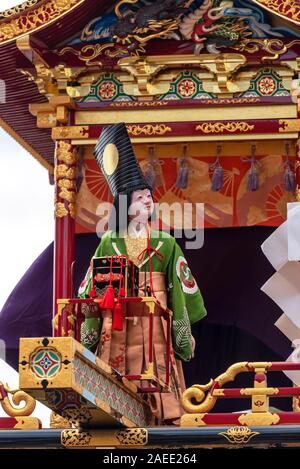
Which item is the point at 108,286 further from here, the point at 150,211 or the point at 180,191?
the point at 180,191

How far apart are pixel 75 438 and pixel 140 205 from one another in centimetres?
234

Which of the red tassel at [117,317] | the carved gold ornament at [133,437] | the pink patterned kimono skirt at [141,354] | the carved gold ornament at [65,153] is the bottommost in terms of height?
the carved gold ornament at [133,437]

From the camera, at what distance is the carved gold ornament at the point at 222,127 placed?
15.9 meters

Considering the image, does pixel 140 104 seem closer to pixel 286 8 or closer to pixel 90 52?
pixel 90 52

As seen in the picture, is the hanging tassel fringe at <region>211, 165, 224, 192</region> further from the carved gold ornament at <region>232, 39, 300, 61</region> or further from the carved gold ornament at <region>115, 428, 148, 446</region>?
the carved gold ornament at <region>115, 428, 148, 446</region>

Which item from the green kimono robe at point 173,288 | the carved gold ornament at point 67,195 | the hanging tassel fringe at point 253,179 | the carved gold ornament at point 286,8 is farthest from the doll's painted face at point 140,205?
the carved gold ornament at point 286,8

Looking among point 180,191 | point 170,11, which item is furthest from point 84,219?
point 170,11

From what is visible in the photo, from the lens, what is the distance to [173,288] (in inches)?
583

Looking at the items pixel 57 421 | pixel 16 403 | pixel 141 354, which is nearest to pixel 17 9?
pixel 141 354

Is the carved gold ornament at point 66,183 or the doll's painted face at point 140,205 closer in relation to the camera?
the doll's painted face at point 140,205

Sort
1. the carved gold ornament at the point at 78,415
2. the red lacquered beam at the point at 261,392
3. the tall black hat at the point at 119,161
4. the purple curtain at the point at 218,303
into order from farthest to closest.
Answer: the purple curtain at the point at 218,303 < the tall black hat at the point at 119,161 < the red lacquered beam at the point at 261,392 < the carved gold ornament at the point at 78,415

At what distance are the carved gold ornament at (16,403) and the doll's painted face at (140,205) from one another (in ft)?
7.01

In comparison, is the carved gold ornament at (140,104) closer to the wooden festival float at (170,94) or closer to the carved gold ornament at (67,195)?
the wooden festival float at (170,94)

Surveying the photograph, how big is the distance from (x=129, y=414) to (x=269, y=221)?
10.7 feet
